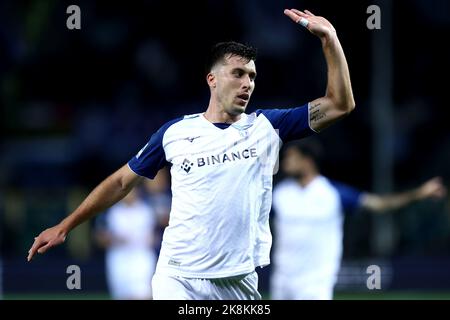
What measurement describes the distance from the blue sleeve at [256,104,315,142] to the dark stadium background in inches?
431

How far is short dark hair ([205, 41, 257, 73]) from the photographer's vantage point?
7023mm

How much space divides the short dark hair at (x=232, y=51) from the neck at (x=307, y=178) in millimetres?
4792

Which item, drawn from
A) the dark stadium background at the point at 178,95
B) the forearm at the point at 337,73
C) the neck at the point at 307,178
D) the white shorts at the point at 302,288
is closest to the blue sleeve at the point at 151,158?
the forearm at the point at 337,73

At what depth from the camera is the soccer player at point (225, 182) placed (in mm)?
6844

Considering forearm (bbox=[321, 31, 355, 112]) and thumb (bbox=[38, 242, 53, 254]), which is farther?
thumb (bbox=[38, 242, 53, 254])

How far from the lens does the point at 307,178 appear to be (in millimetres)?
11859

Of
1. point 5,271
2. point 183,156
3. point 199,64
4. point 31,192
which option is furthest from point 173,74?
point 183,156

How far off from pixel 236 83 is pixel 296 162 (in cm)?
476

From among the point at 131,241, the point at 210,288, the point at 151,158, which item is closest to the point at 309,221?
the point at 131,241

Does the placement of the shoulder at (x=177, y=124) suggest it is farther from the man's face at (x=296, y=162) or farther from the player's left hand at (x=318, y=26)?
the man's face at (x=296, y=162)

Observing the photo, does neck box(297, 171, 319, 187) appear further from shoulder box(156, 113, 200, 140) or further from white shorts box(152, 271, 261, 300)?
white shorts box(152, 271, 261, 300)

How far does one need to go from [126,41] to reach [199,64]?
1913mm

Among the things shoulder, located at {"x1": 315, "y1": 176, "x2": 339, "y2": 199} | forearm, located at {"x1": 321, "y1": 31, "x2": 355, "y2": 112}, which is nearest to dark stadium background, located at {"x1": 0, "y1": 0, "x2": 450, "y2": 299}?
shoulder, located at {"x1": 315, "y1": 176, "x2": 339, "y2": 199}

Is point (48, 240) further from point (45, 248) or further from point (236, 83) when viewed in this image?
point (236, 83)
